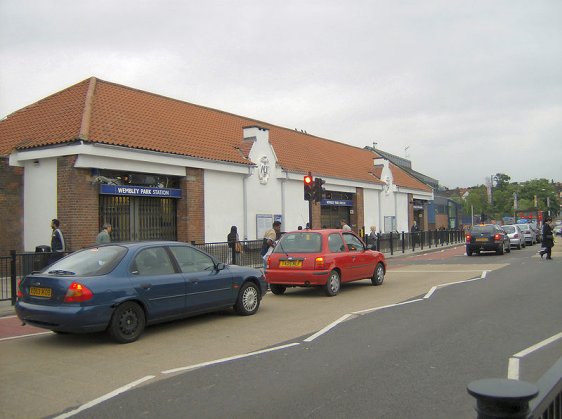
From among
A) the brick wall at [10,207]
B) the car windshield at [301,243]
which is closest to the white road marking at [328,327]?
the car windshield at [301,243]

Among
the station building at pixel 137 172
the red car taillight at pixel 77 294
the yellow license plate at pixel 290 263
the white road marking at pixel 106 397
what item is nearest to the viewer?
the white road marking at pixel 106 397

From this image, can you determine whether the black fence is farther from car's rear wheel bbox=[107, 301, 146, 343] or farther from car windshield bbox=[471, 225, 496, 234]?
car's rear wheel bbox=[107, 301, 146, 343]

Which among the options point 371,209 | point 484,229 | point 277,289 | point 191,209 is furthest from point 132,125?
point 371,209

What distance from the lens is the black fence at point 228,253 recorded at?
37.0 ft

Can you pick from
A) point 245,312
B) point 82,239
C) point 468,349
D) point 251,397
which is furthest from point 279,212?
point 251,397

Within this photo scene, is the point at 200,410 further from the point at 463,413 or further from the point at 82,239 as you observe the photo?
the point at 82,239

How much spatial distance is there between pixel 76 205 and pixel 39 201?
1696mm

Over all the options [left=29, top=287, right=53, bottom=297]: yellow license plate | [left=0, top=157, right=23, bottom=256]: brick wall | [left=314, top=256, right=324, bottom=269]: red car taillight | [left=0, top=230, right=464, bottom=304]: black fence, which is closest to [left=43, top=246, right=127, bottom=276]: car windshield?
[left=29, top=287, right=53, bottom=297]: yellow license plate

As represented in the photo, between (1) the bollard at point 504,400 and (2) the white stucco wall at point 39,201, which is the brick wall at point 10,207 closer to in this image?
(2) the white stucco wall at point 39,201

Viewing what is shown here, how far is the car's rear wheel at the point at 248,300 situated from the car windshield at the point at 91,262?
240cm

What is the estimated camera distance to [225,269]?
9078mm

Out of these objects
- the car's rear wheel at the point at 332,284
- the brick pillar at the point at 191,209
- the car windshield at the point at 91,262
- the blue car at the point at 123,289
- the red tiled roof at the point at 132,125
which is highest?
the red tiled roof at the point at 132,125

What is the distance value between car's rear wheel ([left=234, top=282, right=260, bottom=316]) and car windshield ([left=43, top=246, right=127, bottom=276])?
7.88 ft

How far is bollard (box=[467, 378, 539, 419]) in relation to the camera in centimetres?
200
